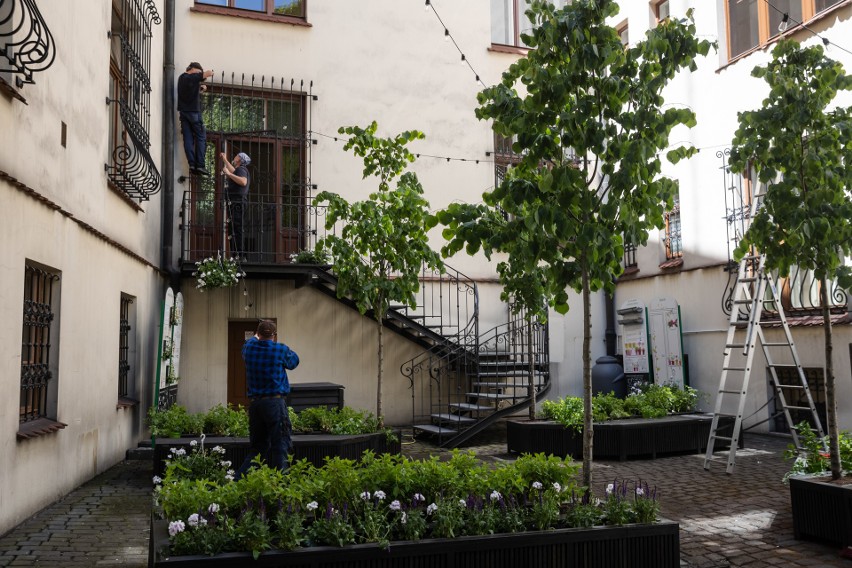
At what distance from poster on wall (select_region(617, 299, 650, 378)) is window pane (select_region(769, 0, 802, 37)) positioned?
16.8 ft

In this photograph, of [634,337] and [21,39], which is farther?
[634,337]

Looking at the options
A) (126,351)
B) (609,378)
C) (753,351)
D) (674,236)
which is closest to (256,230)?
(126,351)

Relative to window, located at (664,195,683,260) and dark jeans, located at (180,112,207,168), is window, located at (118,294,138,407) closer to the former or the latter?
dark jeans, located at (180,112,207,168)

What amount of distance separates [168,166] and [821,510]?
32.6 feet

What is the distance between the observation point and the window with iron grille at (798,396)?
35.6 ft

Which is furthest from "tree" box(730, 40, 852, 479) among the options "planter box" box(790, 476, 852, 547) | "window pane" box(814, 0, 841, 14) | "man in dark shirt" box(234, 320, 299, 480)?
"window pane" box(814, 0, 841, 14)

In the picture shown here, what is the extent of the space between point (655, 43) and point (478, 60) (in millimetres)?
9780

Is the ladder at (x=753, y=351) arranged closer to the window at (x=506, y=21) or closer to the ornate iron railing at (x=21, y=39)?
the ornate iron railing at (x=21, y=39)

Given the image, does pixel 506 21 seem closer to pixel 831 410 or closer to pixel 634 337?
pixel 634 337

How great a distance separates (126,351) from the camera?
995 cm

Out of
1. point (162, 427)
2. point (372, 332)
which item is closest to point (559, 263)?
point (162, 427)

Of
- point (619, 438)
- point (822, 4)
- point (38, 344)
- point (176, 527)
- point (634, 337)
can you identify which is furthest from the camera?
point (634, 337)

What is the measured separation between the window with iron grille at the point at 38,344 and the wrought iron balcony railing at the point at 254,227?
193 inches

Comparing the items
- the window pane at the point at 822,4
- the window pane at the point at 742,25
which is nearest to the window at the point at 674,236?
the window pane at the point at 742,25
